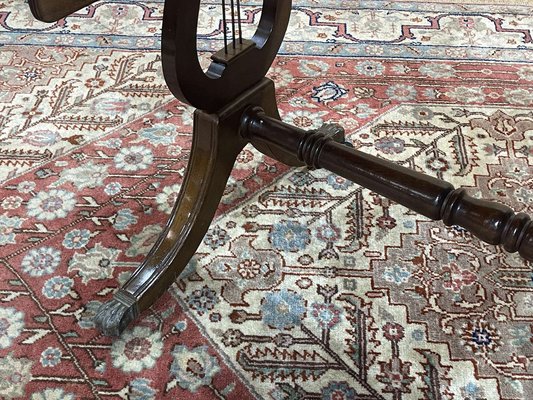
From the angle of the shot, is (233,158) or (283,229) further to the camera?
Result: (283,229)

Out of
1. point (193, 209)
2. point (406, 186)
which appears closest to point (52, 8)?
point (193, 209)

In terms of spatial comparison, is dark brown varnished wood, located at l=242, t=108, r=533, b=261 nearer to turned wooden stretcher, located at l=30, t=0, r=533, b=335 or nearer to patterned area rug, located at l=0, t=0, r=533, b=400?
turned wooden stretcher, located at l=30, t=0, r=533, b=335

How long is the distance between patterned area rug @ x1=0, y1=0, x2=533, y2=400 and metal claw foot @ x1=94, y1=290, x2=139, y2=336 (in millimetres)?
34

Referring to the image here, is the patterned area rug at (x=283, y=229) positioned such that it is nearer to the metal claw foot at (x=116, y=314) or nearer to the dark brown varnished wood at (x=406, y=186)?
the metal claw foot at (x=116, y=314)

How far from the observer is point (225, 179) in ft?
4.66

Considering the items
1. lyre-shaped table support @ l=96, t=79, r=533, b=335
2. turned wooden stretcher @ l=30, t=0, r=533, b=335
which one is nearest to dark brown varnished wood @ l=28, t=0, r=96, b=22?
turned wooden stretcher @ l=30, t=0, r=533, b=335

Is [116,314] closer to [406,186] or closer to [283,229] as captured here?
[283,229]

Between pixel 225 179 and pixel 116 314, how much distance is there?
1.14ft

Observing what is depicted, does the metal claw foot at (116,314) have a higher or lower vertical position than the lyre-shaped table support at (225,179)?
lower

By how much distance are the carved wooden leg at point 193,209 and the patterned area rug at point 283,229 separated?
0.20 ft

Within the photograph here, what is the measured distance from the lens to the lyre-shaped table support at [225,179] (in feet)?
4.03

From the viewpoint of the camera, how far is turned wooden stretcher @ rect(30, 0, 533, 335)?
1160 millimetres

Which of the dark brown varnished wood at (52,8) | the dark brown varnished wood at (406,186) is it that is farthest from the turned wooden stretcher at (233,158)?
the dark brown varnished wood at (52,8)

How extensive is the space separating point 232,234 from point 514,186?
69 cm
